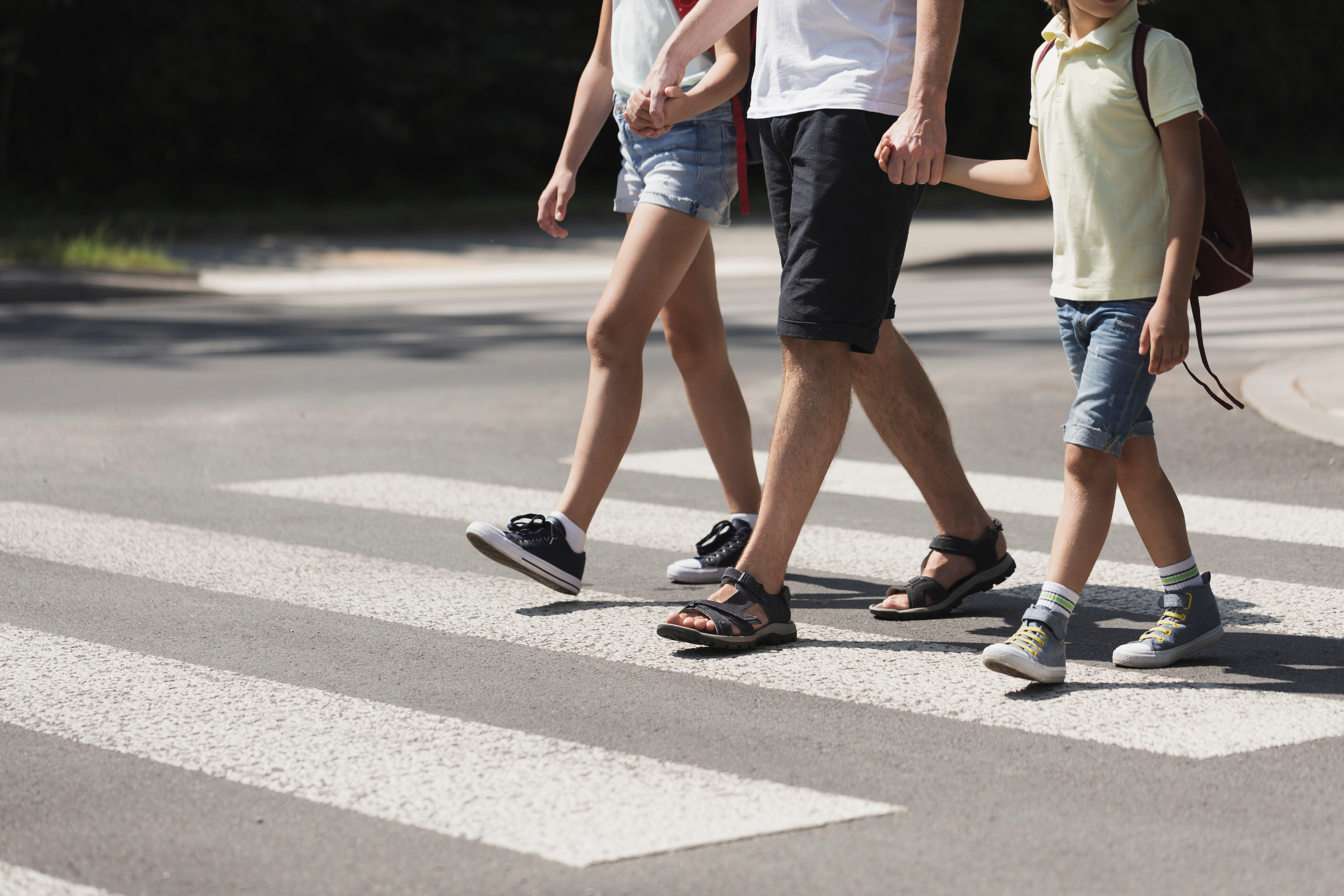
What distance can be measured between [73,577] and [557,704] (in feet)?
6.34

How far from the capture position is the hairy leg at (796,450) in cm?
421

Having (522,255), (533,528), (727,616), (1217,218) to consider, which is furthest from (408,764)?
(522,255)

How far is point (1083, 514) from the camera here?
3.91 m

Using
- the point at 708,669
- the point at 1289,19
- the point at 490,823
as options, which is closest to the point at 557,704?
the point at 708,669

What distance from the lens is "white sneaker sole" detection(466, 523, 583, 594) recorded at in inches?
180

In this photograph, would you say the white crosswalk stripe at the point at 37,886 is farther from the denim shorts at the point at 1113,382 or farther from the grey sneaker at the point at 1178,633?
the grey sneaker at the point at 1178,633

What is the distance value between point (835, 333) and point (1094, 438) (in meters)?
0.64

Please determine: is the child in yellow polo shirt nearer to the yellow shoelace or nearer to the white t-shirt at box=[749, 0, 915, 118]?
the yellow shoelace

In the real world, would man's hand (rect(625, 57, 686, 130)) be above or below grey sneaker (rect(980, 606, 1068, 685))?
above

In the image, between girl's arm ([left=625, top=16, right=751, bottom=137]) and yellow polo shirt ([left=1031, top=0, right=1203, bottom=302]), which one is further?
girl's arm ([left=625, top=16, right=751, bottom=137])

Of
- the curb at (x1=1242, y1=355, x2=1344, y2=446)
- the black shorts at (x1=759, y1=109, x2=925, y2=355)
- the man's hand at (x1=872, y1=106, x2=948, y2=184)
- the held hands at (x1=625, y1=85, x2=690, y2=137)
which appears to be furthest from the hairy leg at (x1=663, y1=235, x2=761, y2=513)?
the curb at (x1=1242, y1=355, x2=1344, y2=446)

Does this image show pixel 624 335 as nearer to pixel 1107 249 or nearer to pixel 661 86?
pixel 661 86

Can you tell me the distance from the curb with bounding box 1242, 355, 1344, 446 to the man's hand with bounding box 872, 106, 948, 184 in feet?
13.3

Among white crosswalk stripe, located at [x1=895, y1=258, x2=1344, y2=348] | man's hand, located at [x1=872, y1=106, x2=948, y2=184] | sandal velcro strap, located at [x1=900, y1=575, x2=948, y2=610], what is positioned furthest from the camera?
white crosswalk stripe, located at [x1=895, y1=258, x2=1344, y2=348]
